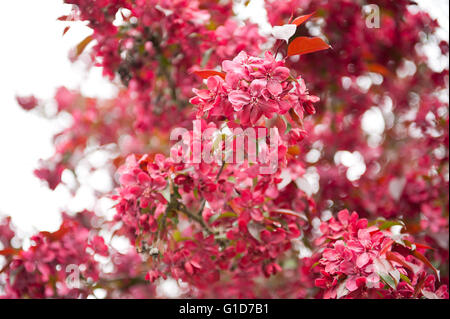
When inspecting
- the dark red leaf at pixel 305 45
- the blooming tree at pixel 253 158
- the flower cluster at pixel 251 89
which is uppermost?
the dark red leaf at pixel 305 45

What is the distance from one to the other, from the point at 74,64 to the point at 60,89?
260 mm

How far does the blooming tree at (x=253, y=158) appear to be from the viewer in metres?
0.94

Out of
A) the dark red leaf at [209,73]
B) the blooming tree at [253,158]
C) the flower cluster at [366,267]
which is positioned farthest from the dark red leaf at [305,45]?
the flower cluster at [366,267]

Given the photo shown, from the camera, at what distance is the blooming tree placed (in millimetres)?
942

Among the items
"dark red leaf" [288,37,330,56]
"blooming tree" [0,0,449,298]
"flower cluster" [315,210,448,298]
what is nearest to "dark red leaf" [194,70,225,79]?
"blooming tree" [0,0,449,298]

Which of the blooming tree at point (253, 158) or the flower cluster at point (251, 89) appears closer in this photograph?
the flower cluster at point (251, 89)

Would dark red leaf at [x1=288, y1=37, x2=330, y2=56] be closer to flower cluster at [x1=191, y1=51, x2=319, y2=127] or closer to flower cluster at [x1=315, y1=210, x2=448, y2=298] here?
flower cluster at [x1=191, y1=51, x2=319, y2=127]

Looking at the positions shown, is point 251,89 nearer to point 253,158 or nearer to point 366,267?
point 253,158

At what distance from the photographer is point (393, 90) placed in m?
2.06

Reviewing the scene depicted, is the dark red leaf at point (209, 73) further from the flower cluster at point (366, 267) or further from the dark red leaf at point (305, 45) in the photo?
the flower cluster at point (366, 267)

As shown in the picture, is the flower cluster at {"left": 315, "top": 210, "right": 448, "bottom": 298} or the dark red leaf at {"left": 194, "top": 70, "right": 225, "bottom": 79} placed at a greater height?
the dark red leaf at {"left": 194, "top": 70, "right": 225, "bottom": 79}
